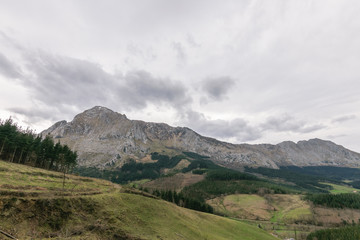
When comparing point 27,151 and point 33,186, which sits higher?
point 27,151

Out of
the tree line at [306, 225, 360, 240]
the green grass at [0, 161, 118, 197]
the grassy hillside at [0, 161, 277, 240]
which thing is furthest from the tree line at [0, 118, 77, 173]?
the tree line at [306, 225, 360, 240]

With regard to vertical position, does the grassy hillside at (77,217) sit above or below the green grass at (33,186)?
below

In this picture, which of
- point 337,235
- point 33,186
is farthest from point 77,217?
point 337,235

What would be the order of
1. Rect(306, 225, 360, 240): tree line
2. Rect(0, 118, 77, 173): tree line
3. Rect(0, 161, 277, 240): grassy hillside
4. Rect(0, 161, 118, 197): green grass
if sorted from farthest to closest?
1. Rect(306, 225, 360, 240): tree line
2. Rect(0, 118, 77, 173): tree line
3. Rect(0, 161, 118, 197): green grass
4. Rect(0, 161, 277, 240): grassy hillside

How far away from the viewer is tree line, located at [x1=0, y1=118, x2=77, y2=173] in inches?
3189

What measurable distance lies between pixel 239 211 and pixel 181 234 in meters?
166

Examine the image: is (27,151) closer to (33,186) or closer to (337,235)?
(33,186)

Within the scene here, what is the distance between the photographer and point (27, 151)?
87375mm

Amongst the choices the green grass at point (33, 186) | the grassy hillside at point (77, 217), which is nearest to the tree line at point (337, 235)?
the grassy hillside at point (77, 217)

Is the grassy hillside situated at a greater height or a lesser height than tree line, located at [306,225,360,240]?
greater

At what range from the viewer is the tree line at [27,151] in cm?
8100

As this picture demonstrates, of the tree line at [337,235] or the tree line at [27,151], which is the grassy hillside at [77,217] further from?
the tree line at [337,235]

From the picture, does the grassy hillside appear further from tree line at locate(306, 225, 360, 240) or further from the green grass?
tree line at locate(306, 225, 360, 240)

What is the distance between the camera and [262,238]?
6625 cm
